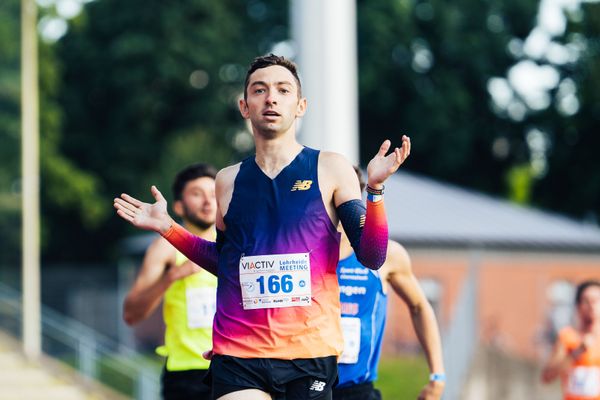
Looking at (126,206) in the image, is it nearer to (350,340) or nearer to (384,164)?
(384,164)

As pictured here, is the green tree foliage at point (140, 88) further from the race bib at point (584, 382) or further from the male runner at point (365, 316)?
the male runner at point (365, 316)

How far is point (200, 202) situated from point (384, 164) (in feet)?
9.70

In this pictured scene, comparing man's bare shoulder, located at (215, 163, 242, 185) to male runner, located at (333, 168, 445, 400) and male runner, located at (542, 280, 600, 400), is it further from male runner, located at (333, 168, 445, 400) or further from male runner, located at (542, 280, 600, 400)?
male runner, located at (542, 280, 600, 400)

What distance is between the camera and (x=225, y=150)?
41.7 meters

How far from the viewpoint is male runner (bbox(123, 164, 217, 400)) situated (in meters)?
6.95

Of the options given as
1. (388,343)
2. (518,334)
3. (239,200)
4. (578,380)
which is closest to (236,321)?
(239,200)

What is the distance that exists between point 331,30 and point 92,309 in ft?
101

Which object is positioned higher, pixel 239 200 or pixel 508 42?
pixel 508 42

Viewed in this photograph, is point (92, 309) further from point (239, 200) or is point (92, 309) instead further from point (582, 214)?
point (239, 200)

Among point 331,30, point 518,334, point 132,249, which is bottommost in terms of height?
point 518,334

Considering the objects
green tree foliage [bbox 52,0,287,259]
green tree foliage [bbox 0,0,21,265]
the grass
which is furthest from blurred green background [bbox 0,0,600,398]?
green tree foliage [bbox 0,0,21,265]

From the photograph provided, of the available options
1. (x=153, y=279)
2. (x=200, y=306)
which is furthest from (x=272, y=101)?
(x=200, y=306)

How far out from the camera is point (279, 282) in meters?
4.38

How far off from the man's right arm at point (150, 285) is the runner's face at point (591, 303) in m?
3.10
